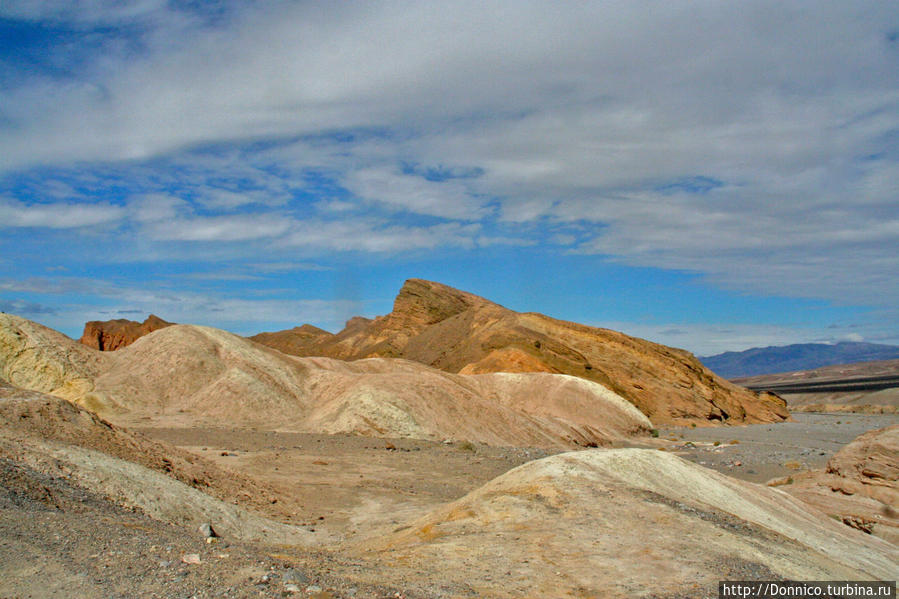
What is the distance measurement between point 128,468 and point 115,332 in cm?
6814

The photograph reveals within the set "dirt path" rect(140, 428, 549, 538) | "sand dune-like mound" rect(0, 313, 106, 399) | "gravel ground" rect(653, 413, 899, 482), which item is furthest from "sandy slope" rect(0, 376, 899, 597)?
"sand dune-like mound" rect(0, 313, 106, 399)

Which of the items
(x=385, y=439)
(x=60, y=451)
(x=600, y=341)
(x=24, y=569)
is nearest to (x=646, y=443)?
(x=385, y=439)

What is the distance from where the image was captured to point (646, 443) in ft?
113

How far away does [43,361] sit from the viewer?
3097 cm

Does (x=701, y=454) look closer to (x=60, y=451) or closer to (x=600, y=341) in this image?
(x=60, y=451)

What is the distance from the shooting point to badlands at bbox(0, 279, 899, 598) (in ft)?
21.7

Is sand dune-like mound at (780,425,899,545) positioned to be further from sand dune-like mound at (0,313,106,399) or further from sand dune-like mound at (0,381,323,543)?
sand dune-like mound at (0,313,106,399)

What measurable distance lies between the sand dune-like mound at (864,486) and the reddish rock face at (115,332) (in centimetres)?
6529

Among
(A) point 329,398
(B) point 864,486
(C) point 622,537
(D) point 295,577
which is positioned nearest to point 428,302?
(A) point 329,398

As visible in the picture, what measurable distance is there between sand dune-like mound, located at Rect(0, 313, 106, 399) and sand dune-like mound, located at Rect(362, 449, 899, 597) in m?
26.2

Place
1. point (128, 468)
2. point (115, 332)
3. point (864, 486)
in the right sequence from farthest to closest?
1. point (115, 332)
2. point (864, 486)
3. point (128, 468)

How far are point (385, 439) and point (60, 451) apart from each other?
50.4ft

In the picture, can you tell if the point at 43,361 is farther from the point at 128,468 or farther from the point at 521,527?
the point at 521,527

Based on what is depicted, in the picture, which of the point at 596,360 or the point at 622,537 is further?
the point at 596,360
